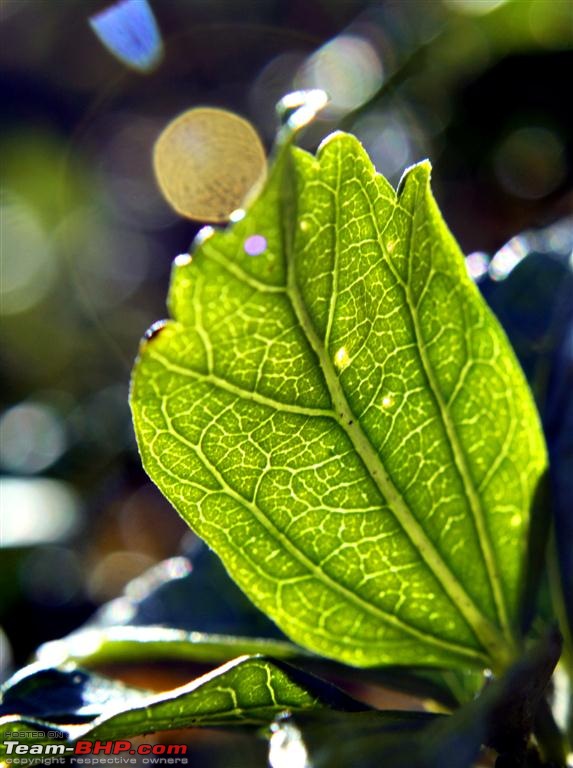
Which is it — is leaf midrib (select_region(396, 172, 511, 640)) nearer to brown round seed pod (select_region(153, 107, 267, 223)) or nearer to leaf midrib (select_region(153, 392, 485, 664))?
leaf midrib (select_region(153, 392, 485, 664))

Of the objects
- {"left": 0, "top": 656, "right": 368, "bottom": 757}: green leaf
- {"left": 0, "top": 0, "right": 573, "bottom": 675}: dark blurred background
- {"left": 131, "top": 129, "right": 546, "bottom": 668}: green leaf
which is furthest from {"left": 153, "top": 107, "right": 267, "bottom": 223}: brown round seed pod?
{"left": 0, "top": 656, "right": 368, "bottom": 757}: green leaf

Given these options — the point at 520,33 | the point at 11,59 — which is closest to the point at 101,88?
the point at 11,59

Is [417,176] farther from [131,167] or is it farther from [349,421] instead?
[131,167]

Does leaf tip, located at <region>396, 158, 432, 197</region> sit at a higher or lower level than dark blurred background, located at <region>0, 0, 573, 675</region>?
lower

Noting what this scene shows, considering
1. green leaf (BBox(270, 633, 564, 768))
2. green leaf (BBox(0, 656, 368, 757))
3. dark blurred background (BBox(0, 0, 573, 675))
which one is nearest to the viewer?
green leaf (BBox(270, 633, 564, 768))

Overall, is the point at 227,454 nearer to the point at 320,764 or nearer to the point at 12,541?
the point at 320,764
